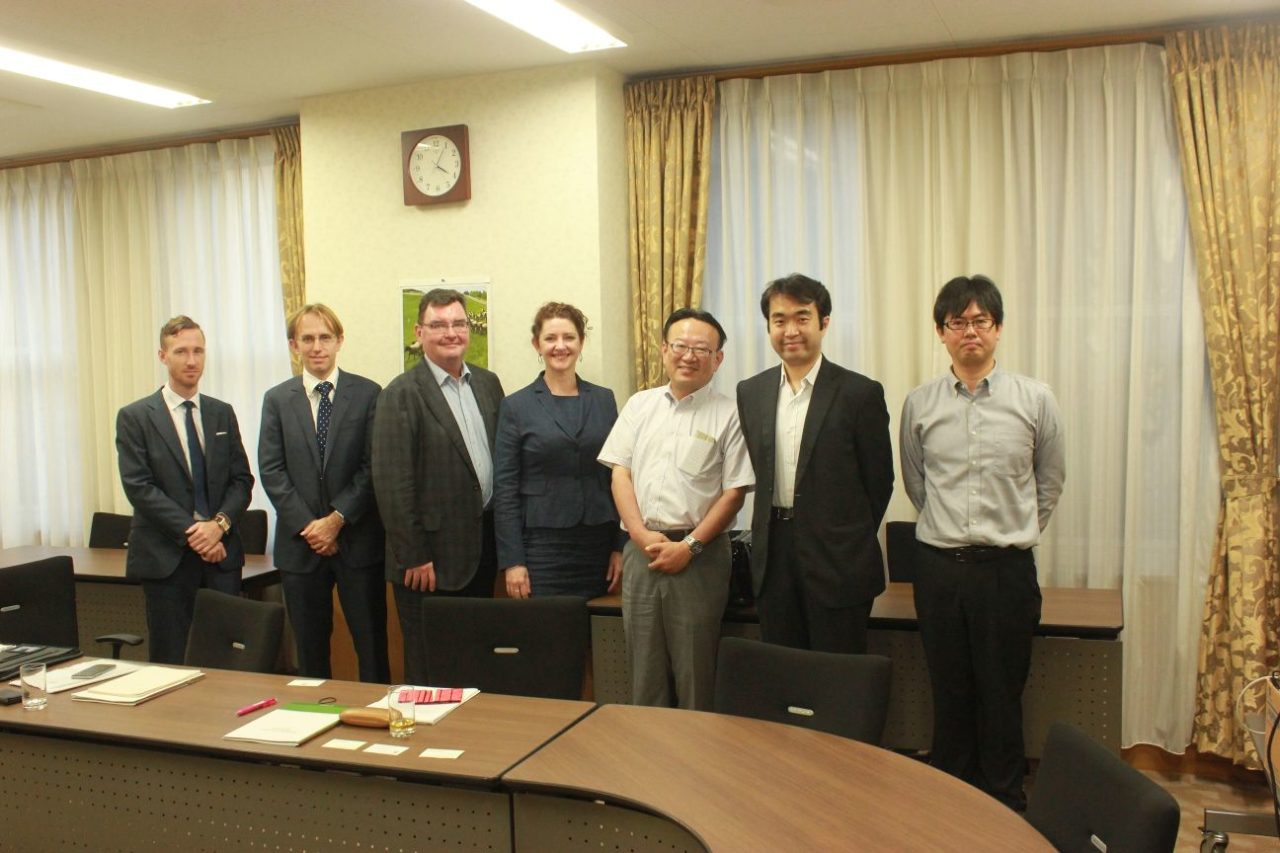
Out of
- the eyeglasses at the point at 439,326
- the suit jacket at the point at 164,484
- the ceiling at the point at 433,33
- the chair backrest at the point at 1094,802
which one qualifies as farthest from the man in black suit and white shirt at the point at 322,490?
the chair backrest at the point at 1094,802

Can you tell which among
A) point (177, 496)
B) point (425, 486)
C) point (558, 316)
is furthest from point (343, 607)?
point (558, 316)

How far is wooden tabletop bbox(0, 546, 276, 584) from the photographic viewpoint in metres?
4.89

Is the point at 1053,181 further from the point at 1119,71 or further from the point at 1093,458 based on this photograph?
the point at 1093,458

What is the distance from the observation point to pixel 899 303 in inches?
181

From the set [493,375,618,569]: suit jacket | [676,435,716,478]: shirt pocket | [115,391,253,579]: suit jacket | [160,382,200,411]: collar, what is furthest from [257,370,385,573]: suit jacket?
[676,435,716,478]: shirt pocket

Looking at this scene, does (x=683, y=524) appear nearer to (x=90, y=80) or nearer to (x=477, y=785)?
(x=477, y=785)

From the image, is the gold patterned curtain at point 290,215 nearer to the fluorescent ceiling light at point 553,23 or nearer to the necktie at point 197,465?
the necktie at point 197,465

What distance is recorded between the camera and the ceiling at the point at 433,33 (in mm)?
3816

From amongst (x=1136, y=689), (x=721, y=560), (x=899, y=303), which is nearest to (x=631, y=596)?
(x=721, y=560)

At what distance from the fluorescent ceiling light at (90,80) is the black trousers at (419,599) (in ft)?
8.63

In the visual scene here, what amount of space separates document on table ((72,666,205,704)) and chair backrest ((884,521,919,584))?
2659mm

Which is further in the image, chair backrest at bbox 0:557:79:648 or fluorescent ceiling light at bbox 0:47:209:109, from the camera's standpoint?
fluorescent ceiling light at bbox 0:47:209:109

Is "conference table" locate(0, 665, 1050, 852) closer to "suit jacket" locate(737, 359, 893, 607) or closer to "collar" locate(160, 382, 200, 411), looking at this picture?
"suit jacket" locate(737, 359, 893, 607)

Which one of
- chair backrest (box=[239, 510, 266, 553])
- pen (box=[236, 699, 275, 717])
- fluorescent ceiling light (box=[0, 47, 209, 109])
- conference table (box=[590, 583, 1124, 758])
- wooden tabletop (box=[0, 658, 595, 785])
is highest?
fluorescent ceiling light (box=[0, 47, 209, 109])
